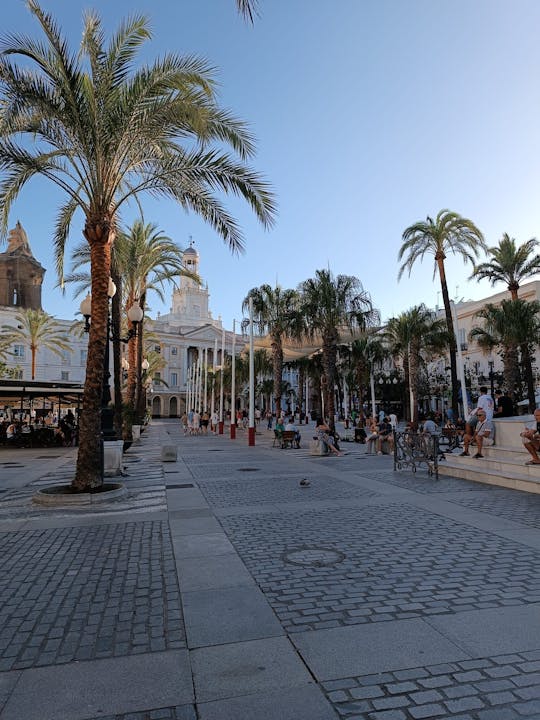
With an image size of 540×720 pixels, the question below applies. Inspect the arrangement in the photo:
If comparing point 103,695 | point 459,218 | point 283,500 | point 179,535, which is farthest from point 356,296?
point 103,695

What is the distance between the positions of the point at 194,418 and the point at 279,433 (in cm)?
1540

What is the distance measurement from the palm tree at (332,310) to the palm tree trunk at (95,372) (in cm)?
1370

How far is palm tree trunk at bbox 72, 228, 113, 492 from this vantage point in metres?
9.61

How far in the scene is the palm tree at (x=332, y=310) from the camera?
74.7ft

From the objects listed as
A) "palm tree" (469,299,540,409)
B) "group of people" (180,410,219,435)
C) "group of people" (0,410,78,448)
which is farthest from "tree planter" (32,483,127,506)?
"group of people" (180,410,219,435)

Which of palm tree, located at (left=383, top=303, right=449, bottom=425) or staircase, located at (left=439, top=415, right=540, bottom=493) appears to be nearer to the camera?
staircase, located at (left=439, top=415, right=540, bottom=493)

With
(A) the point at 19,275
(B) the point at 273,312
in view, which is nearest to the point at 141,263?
(B) the point at 273,312

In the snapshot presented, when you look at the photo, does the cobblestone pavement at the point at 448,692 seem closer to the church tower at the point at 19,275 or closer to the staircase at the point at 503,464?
the staircase at the point at 503,464

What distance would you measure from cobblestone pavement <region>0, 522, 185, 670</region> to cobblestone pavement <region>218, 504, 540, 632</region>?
0.90m

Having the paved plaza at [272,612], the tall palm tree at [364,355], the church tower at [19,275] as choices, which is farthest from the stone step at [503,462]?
the church tower at [19,275]

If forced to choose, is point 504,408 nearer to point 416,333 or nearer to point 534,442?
point 534,442

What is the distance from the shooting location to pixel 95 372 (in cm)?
976

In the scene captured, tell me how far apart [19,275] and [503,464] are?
7971 cm

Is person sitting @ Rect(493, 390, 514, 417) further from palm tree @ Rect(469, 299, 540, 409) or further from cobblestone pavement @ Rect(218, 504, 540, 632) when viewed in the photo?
palm tree @ Rect(469, 299, 540, 409)
